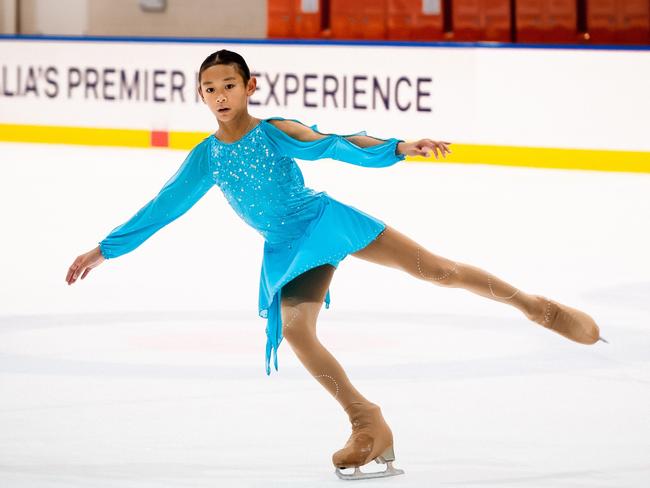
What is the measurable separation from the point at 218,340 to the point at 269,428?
1319 mm

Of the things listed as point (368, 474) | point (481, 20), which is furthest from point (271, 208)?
point (481, 20)

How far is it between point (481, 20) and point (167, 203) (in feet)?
30.9

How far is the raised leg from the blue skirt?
0.22 ft

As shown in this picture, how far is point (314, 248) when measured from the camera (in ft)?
11.0

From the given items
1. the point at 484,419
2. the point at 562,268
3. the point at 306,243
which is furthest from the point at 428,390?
the point at 562,268

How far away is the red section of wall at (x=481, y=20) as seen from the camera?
40.6ft

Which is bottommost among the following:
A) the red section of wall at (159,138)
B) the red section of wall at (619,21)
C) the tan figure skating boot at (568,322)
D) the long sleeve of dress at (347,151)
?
the tan figure skating boot at (568,322)

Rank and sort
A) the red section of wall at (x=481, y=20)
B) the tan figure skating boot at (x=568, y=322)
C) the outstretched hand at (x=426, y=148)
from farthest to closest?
the red section of wall at (x=481, y=20)
the tan figure skating boot at (x=568, y=322)
the outstretched hand at (x=426, y=148)

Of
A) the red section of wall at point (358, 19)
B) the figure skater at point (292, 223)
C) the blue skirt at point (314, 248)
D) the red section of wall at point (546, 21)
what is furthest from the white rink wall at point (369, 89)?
the blue skirt at point (314, 248)

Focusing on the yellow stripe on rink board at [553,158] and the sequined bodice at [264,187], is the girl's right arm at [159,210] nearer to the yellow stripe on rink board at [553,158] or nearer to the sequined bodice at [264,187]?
the sequined bodice at [264,187]

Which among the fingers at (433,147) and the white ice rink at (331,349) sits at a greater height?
the fingers at (433,147)

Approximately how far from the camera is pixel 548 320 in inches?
153

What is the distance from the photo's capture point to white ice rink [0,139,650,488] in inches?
131

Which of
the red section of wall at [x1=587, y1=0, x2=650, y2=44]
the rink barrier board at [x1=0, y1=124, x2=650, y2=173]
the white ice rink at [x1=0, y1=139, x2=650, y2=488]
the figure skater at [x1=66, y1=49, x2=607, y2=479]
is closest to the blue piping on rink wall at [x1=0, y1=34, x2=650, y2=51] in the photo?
the rink barrier board at [x1=0, y1=124, x2=650, y2=173]
